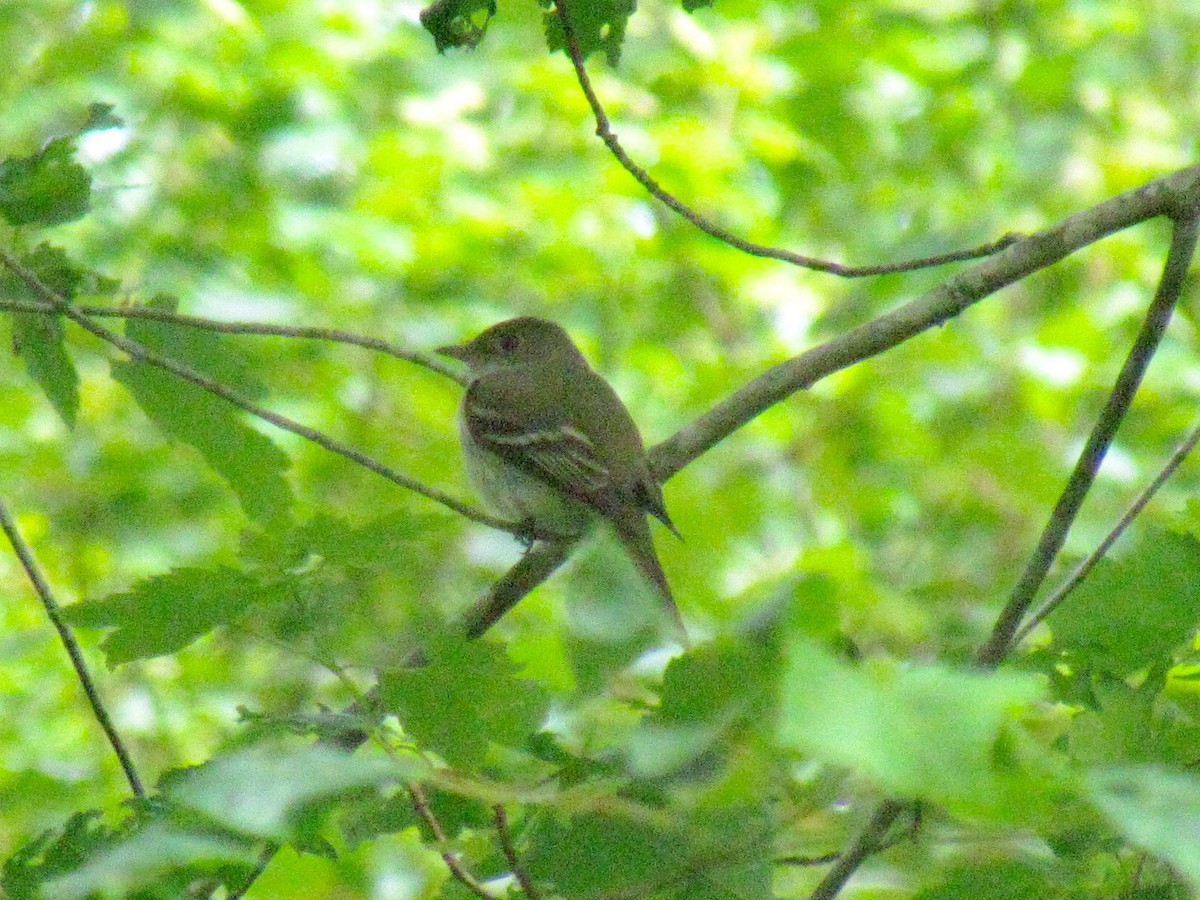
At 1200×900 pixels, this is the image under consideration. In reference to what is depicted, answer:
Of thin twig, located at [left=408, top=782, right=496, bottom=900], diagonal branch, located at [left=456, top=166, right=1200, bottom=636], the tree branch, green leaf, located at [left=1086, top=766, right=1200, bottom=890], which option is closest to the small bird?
diagonal branch, located at [left=456, top=166, right=1200, bottom=636]

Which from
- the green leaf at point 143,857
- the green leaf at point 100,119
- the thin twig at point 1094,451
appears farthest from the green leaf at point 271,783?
the green leaf at point 100,119

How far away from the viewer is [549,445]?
4.86m

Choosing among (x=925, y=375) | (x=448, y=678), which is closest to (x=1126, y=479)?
(x=925, y=375)

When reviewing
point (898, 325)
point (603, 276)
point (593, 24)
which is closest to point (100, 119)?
point (593, 24)

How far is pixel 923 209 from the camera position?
23.5ft

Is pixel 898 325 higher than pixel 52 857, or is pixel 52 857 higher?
pixel 898 325

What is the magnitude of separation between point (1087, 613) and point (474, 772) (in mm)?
728

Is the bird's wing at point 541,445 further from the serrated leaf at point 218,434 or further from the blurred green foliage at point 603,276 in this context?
the serrated leaf at point 218,434

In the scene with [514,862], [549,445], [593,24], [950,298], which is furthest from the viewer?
[549,445]

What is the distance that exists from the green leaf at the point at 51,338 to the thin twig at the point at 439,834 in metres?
1.09

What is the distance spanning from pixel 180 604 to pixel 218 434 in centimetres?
74

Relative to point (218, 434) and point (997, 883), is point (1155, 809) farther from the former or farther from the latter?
point (218, 434)

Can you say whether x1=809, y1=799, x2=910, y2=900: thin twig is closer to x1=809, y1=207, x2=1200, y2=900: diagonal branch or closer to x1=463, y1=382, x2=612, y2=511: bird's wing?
x1=809, y1=207, x2=1200, y2=900: diagonal branch

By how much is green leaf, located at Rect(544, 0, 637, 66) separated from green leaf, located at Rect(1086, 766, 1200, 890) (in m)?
1.49
